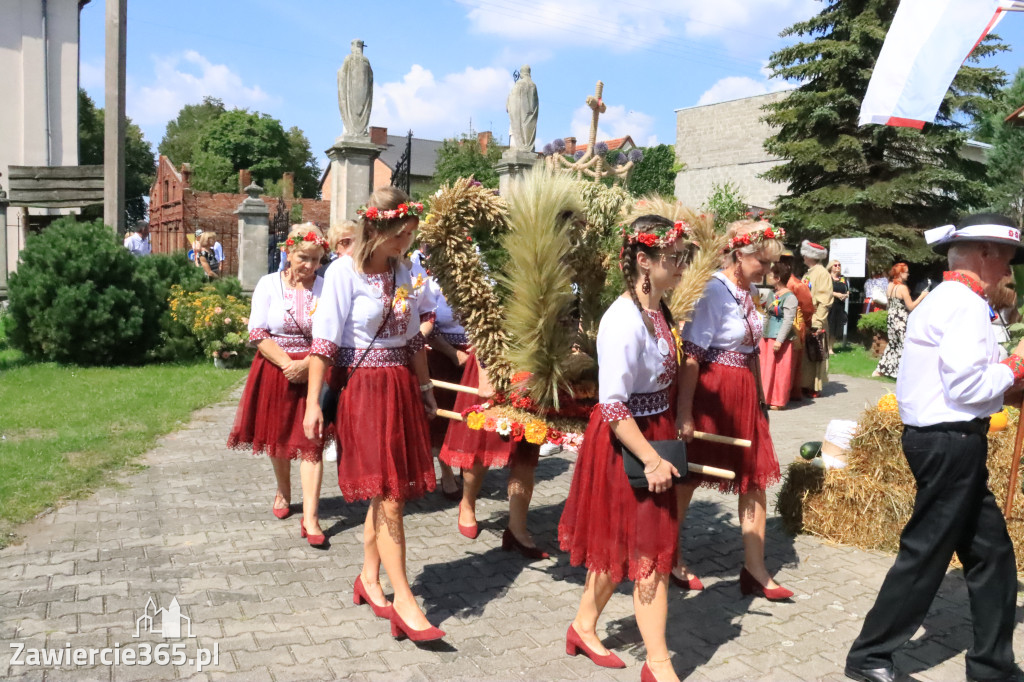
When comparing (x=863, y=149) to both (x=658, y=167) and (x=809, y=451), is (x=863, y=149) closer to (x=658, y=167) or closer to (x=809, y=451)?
(x=809, y=451)

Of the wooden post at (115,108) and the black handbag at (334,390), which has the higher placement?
the wooden post at (115,108)

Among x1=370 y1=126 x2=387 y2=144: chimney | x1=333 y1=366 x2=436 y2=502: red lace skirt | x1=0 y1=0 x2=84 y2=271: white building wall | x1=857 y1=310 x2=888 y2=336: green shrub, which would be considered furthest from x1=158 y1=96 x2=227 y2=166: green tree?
x1=333 y1=366 x2=436 y2=502: red lace skirt

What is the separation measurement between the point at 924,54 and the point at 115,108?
11.7 m

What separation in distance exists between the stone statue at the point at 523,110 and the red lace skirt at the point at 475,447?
9327 millimetres

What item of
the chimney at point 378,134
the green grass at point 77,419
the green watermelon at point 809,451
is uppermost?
the chimney at point 378,134

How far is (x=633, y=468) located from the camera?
340 centimetres

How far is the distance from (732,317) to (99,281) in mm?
10474

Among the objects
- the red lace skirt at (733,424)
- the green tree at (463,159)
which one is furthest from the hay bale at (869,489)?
the green tree at (463,159)

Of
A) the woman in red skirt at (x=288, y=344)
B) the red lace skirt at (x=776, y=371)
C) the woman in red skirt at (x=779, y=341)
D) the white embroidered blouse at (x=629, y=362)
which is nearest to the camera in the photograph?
the white embroidered blouse at (x=629, y=362)

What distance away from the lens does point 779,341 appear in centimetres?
1048

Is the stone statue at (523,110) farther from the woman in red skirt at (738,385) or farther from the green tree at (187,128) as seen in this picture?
the green tree at (187,128)

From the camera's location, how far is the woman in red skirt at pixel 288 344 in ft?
17.9

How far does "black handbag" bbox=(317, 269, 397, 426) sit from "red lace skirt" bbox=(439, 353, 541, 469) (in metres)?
1.22

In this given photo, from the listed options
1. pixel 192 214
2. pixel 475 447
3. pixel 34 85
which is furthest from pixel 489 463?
pixel 192 214
